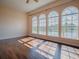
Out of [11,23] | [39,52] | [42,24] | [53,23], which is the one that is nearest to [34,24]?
[42,24]

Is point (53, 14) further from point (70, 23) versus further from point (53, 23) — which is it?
point (70, 23)

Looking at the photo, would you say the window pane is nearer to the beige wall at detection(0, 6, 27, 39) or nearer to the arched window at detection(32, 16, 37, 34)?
the arched window at detection(32, 16, 37, 34)

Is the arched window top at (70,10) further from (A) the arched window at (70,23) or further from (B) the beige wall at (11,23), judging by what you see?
(B) the beige wall at (11,23)

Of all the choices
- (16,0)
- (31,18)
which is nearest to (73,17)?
(16,0)

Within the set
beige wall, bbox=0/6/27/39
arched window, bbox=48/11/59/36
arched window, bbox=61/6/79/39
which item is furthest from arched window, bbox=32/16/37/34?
arched window, bbox=61/6/79/39

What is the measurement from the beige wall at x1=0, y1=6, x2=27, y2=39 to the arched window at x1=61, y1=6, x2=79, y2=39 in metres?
5.09

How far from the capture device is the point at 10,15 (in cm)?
844

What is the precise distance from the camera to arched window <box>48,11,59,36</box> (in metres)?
6.22

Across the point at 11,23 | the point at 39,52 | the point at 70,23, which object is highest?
the point at 11,23

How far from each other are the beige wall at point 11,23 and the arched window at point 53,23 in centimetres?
370

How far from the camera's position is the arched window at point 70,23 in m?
5.00

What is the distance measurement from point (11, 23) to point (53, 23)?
4390mm

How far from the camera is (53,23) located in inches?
257

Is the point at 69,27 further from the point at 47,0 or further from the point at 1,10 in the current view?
the point at 1,10
